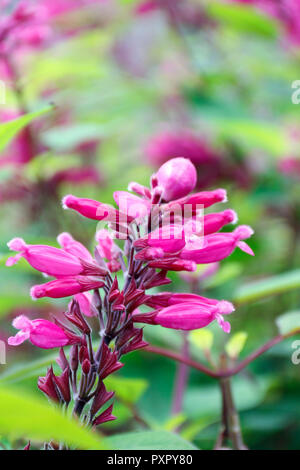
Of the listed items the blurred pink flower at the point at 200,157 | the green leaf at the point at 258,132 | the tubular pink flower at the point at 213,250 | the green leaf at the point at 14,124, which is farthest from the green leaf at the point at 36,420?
the blurred pink flower at the point at 200,157

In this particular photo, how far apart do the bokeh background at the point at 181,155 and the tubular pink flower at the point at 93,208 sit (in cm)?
44

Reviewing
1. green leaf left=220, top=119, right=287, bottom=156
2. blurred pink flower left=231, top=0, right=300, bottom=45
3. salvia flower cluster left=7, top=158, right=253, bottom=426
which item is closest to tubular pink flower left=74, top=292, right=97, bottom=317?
salvia flower cluster left=7, top=158, right=253, bottom=426

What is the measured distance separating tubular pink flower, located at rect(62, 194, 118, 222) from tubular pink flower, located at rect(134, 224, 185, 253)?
57 millimetres

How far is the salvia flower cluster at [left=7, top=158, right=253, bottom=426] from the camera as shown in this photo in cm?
62

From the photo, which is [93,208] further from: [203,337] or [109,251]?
[203,337]

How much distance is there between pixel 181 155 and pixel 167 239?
1.34m

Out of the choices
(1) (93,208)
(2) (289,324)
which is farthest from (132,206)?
(2) (289,324)

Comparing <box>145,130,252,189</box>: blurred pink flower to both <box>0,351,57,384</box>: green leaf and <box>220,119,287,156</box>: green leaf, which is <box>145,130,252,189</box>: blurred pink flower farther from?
<box>0,351,57,384</box>: green leaf

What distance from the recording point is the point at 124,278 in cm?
67

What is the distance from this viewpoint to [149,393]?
5.02 ft

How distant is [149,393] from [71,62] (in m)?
1.05

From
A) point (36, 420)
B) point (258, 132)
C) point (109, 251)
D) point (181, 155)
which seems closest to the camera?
point (36, 420)

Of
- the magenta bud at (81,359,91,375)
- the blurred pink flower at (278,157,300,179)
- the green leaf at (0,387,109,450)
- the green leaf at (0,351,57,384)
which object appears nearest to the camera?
the green leaf at (0,387,109,450)
